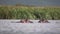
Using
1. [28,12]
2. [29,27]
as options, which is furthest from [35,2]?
[29,27]

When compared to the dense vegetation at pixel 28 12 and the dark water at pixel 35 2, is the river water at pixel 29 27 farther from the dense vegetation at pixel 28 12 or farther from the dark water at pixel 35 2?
the dark water at pixel 35 2

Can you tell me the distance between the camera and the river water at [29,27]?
7.39 feet

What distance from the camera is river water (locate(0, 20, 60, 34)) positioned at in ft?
7.39

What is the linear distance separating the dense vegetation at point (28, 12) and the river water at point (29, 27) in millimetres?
98

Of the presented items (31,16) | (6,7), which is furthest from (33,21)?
(6,7)

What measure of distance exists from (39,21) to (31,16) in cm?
17

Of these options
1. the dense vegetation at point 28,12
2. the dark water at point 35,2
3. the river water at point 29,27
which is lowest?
the river water at point 29,27

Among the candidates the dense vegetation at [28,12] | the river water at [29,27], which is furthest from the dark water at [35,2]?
the river water at [29,27]

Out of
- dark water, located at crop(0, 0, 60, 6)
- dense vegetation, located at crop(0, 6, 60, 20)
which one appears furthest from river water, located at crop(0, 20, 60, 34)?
dark water, located at crop(0, 0, 60, 6)

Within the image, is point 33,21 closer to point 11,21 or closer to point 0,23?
point 11,21

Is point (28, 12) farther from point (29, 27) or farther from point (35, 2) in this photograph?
point (29, 27)

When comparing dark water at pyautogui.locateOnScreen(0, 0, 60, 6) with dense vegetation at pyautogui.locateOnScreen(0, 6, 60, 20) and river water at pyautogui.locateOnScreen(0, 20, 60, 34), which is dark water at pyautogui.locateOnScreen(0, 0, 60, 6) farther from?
river water at pyautogui.locateOnScreen(0, 20, 60, 34)

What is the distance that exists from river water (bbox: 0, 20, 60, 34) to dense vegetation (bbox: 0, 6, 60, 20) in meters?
0.10

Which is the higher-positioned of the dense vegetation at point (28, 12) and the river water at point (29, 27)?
the dense vegetation at point (28, 12)
